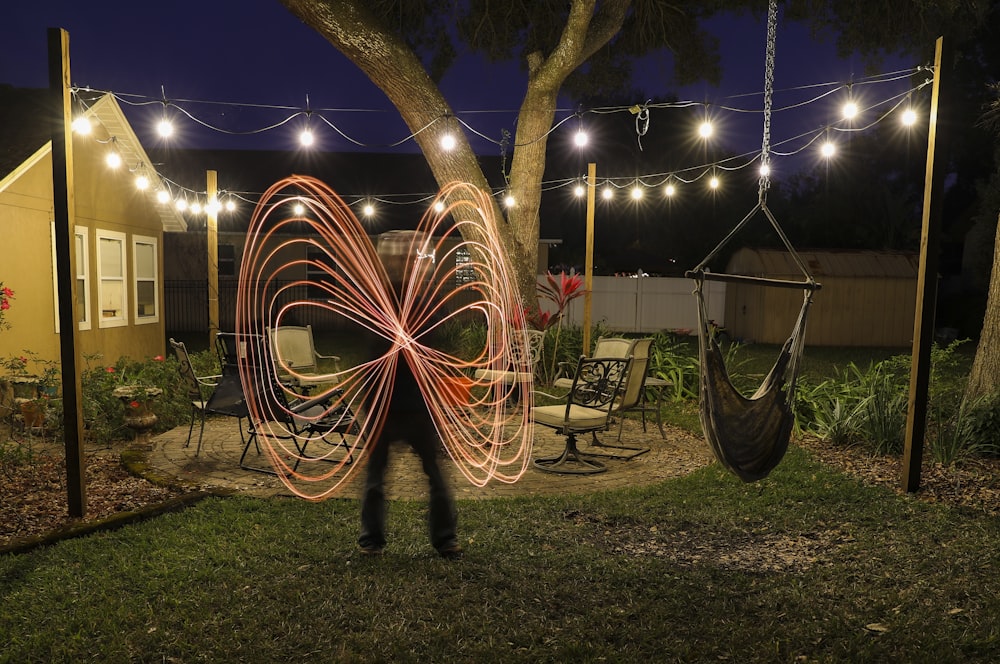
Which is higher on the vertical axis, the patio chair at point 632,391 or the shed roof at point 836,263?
the shed roof at point 836,263

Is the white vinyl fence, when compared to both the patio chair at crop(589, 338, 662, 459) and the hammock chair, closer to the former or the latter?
the patio chair at crop(589, 338, 662, 459)

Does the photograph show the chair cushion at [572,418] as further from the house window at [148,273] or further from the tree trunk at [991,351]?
the house window at [148,273]

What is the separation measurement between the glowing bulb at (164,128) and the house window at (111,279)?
4090 mm


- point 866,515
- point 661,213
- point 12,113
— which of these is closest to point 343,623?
point 866,515

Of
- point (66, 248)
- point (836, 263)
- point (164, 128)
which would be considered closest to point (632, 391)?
point (66, 248)

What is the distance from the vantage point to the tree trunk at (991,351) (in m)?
7.44

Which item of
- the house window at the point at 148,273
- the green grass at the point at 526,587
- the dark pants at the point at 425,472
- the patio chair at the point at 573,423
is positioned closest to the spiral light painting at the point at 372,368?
the dark pants at the point at 425,472

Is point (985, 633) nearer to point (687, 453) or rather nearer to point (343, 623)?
A: point (343, 623)

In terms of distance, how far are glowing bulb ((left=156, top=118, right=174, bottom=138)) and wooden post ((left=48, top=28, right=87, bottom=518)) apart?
12.6 feet

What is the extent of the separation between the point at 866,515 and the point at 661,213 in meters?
33.0

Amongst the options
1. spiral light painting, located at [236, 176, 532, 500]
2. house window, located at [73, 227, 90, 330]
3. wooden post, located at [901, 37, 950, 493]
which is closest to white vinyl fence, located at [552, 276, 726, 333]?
spiral light painting, located at [236, 176, 532, 500]

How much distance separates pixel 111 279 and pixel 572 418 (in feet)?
31.3

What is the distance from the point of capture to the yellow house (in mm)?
9734

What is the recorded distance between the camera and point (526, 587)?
4.09 metres
